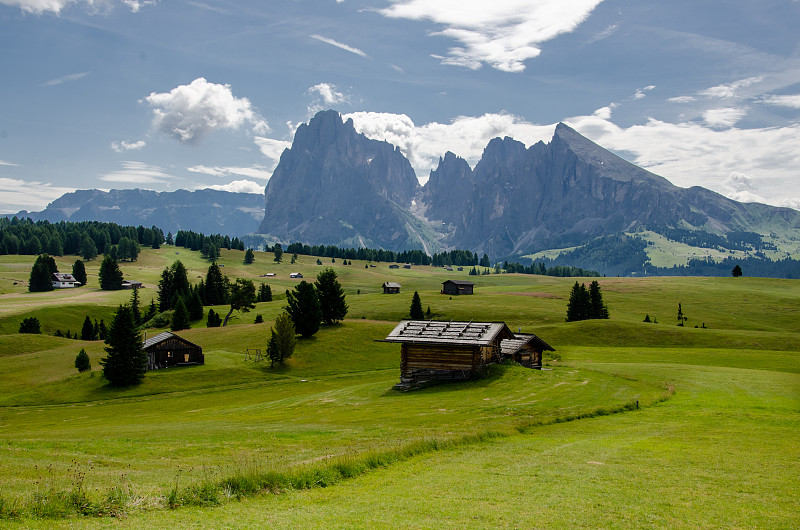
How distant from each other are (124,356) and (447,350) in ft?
132

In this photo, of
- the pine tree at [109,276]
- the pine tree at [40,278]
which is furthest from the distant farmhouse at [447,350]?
the pine tree at [40,278]

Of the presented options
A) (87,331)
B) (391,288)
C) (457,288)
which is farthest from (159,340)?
(457,288)

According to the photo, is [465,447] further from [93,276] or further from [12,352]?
[93,276]

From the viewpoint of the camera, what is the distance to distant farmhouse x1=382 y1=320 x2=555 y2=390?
4869 cm

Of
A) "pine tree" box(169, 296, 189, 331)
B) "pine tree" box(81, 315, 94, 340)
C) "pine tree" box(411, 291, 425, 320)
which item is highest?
"pine tree" box(411, 291, 425, 320)

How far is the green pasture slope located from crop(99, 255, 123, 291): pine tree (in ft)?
324

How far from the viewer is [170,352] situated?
236ft

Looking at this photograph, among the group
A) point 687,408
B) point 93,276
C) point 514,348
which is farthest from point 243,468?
point 93,276

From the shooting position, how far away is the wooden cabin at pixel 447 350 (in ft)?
160

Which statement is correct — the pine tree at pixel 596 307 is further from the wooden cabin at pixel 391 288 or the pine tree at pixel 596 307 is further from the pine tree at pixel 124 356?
the pine tree at pixel 124 356

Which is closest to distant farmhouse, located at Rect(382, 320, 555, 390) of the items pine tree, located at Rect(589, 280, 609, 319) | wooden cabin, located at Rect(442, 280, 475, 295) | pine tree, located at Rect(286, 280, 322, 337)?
pine tree, located at Rect(286, 280, 322, 337)

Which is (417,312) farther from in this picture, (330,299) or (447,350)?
(447,350)

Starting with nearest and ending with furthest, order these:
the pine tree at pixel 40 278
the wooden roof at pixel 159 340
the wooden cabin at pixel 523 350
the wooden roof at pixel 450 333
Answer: the wooden roof at pixel 450 333 < the wooden cabin at pixel 523 350 < the wooden roof at pixel 159 340 < the pine tree at pixel 40 278

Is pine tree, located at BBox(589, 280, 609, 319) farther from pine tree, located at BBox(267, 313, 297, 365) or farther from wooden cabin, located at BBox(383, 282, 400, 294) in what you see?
wooden cabin, located at BBox(383, 282, 400, 294)
